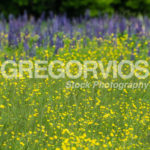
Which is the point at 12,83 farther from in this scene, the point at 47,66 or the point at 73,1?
the point at 73,1

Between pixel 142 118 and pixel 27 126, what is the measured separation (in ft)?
5.64

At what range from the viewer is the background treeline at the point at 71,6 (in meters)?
14.6

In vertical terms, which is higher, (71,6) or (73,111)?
(71,6)

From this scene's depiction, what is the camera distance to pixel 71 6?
15070mm

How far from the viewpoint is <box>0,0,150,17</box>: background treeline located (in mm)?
14552

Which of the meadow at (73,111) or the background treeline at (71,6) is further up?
the background treeline at (71,6)

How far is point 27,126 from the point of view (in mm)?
4848

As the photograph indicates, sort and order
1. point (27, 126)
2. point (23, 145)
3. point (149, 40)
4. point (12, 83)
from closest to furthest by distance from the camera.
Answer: point (23, 145)
point (27, 126)
point (12, 83)
point (149, 40)

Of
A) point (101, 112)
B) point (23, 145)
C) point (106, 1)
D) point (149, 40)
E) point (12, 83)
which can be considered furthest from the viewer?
point (106, 1)

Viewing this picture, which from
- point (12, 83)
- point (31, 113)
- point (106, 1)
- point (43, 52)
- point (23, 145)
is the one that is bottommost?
point (23, 145)

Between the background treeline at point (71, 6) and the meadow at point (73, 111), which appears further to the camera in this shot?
the background treeline at point (71, 6)

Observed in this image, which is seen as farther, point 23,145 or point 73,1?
point 73,1

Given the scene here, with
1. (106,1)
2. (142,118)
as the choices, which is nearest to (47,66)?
(142,118)

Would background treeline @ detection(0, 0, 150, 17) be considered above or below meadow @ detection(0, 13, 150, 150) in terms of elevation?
above
